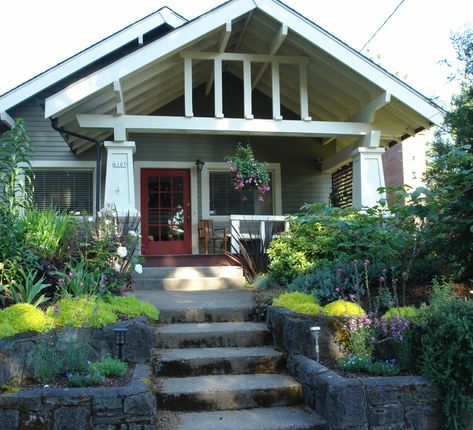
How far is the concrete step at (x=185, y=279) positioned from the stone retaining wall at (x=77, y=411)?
12.4 feet

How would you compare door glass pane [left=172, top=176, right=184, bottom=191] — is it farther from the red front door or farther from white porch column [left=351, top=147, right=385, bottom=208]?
white porch column [left=351, top=147, right=385, bottom=208]

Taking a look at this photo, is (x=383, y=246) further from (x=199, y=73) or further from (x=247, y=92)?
(x=199, y=73)

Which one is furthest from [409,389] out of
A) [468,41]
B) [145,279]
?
[468,41]

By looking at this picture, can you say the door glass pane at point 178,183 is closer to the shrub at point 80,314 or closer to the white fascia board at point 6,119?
the white fascia board at point 6,119

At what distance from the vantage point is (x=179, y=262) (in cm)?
829

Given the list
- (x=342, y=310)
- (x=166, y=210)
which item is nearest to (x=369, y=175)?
(x=166, y=210)

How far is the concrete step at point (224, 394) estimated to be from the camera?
389 centimetres

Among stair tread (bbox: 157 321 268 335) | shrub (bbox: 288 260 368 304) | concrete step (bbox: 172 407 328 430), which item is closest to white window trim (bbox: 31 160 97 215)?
stair tread (bbox: 157 321 268 335)

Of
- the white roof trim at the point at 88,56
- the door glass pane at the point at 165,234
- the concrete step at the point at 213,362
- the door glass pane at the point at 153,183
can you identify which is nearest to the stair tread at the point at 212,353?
the concrete step at the point at 213,362

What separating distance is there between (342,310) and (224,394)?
126cm

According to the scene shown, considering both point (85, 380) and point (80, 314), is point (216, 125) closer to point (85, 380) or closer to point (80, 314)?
point (80, 314)

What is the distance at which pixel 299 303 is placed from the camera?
16.0 ft

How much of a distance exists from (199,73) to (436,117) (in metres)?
4.56

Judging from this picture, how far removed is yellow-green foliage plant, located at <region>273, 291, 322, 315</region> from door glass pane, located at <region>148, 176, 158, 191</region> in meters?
5.83
